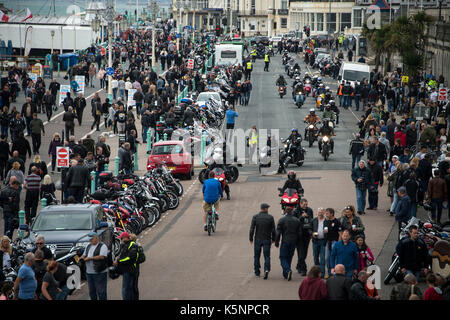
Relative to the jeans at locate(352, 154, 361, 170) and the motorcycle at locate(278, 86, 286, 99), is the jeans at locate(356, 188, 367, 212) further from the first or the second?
the motorcycle at locate(278, 86, 286, 99)

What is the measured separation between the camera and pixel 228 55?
6875 centimetres

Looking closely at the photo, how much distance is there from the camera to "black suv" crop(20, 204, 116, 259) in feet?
63.2

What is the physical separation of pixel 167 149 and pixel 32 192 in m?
7.64

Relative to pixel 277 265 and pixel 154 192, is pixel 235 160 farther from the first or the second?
pixel 277 265

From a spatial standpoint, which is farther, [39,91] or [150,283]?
[39,91]

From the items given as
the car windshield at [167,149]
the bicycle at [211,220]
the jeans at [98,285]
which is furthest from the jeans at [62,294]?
the car windshield at [167,149]

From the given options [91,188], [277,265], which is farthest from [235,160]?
[277,265]

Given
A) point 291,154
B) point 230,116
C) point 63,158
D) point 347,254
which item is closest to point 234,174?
point 291,154

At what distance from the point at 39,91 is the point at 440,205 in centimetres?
2421

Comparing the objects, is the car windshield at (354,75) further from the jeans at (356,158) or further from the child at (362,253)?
the child at (362,253)

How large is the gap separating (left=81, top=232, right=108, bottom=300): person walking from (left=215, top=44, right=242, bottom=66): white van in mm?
52328

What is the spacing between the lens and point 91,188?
2752cm

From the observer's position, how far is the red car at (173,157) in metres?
31.3

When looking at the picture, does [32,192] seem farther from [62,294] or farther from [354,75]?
[354,75]
